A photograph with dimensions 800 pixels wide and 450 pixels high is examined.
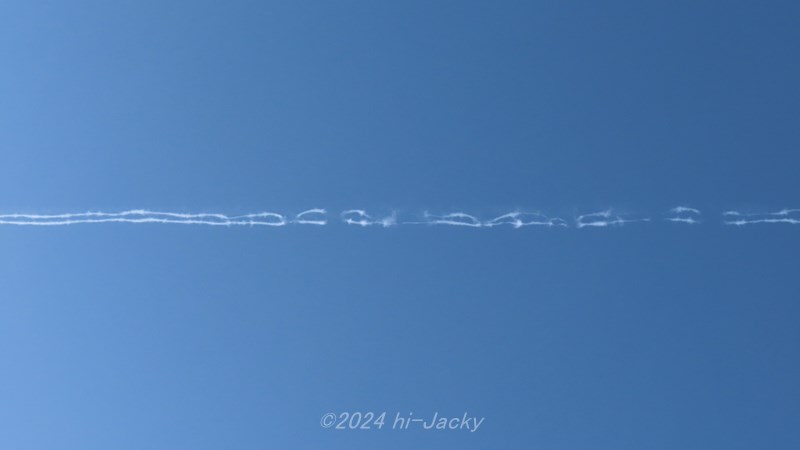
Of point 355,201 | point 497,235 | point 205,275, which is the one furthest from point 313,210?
point 497,235

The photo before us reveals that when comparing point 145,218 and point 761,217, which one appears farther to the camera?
point 145,218

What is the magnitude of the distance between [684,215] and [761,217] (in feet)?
0.55

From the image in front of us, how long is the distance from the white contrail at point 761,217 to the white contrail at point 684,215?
0.06m

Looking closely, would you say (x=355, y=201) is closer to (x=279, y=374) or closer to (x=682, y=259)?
(x=279, y=374)

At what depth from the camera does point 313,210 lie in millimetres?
1559

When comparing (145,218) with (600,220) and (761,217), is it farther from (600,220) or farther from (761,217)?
(761,217)

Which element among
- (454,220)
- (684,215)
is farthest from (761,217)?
(454,220)

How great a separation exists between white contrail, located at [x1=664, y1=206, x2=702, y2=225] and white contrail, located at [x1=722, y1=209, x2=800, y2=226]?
61 millimetres

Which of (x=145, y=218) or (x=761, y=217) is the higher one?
(x=761, y=217)

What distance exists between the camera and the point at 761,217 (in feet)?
4.85

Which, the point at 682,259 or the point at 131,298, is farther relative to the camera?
the point at 131,298

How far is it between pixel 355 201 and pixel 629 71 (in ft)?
2.30

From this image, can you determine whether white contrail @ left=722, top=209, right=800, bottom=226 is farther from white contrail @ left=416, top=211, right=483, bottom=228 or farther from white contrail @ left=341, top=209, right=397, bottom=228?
white contrail @ left=341, top=209, right=397, bottom=228

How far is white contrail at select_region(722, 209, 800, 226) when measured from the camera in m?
1.47
